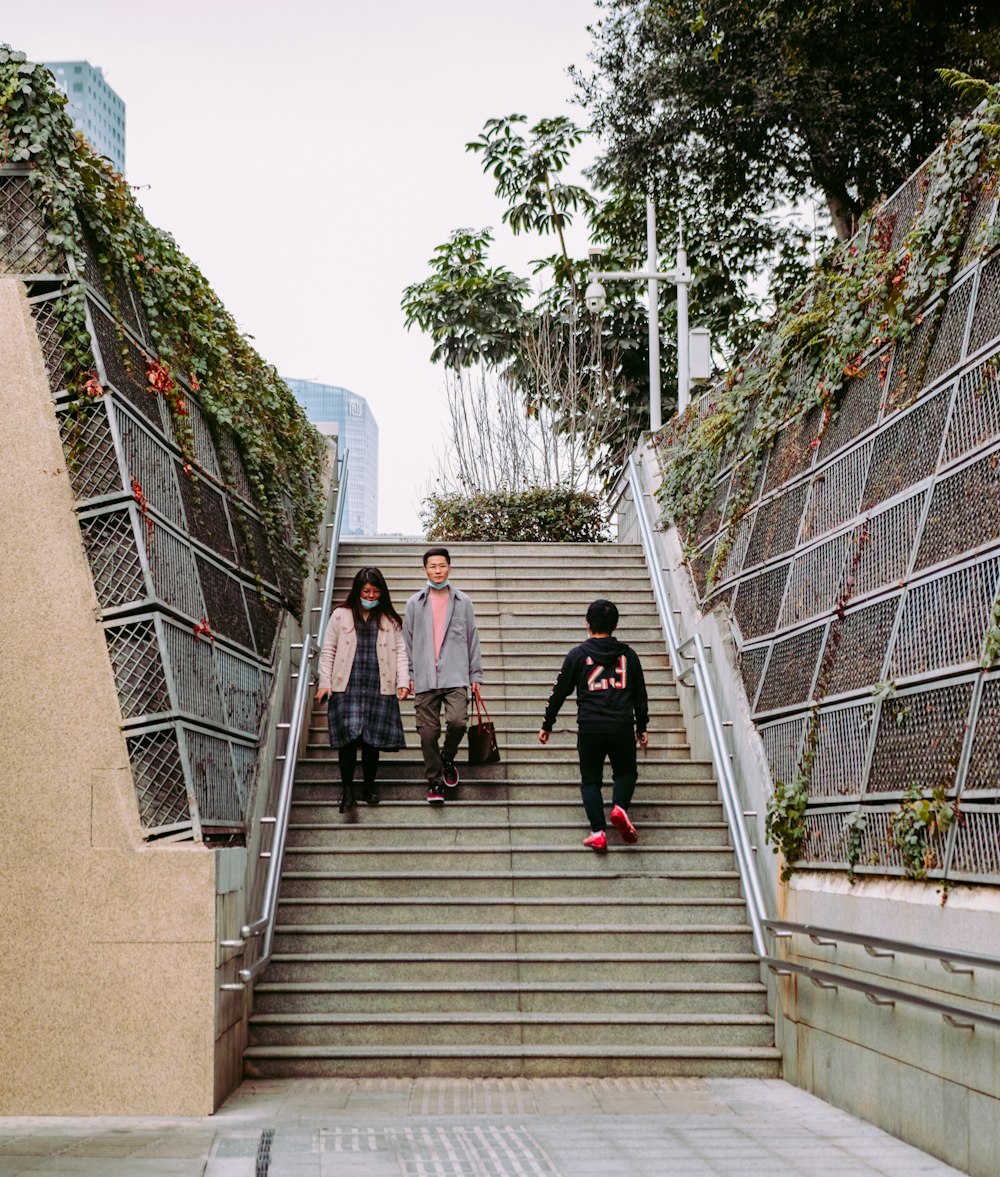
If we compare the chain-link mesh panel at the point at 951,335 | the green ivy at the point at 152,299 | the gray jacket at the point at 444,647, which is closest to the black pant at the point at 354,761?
the gray jacket at the point at 444,647

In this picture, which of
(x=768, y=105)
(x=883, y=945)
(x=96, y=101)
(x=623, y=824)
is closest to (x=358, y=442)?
(x=768, y=105)

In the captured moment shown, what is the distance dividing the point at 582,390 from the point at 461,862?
46.6 ft

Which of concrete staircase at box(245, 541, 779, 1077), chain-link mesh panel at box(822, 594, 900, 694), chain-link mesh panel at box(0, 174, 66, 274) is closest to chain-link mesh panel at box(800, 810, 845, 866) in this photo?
chain-link mesh panel at box(822, 594, 900, 694)

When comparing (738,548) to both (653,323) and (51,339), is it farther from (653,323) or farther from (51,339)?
(653,323)

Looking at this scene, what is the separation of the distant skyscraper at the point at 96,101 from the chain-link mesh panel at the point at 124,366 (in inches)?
6083

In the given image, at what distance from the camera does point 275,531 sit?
9.86 meters

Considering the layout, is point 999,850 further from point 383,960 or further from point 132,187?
point 132,187

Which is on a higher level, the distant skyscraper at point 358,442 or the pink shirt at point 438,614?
the distant skyscraper at point 358,442

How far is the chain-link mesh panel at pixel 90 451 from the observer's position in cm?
665

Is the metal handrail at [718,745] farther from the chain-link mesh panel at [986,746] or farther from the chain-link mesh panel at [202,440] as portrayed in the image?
the chain-link mesh panel at [202,440]

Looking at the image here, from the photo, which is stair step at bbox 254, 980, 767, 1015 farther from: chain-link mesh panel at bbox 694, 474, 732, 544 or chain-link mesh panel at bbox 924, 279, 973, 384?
chain-link mesh panel at bbox 694, 474, 732, 544

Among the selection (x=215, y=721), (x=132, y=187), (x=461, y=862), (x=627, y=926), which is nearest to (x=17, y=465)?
(x=215, y=721)

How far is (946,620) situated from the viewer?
5.58 m

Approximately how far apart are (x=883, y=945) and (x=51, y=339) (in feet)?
15.4
